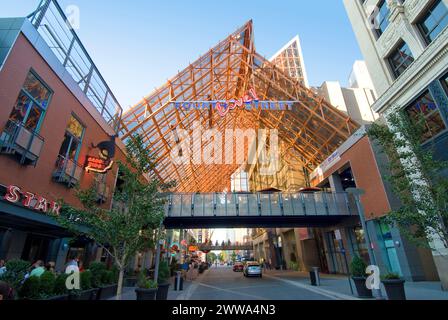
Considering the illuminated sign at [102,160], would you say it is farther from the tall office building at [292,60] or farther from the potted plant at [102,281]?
the tall office building at [292,60]

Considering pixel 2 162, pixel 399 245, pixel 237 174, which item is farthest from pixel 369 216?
pixel 237 174

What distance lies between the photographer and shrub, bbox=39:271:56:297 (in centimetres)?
750

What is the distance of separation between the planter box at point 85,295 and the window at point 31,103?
7.19 m

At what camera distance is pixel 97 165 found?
14758mm

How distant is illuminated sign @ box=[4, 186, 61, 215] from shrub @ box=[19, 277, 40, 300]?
6.84 ft

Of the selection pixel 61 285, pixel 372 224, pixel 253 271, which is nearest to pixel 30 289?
pixel 61 285

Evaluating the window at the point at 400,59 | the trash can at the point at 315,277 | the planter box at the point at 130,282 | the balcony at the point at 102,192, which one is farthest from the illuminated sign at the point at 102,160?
the window at the point at 400,59

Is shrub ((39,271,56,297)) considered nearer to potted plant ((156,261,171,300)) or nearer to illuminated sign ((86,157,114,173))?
potted plant ((156,261,171,300))

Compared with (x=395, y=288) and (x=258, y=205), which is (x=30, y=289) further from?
(x=258, y=205)

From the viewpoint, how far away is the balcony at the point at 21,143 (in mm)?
9000

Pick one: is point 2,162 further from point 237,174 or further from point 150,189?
point 237,174

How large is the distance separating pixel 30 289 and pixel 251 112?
33063 mm
